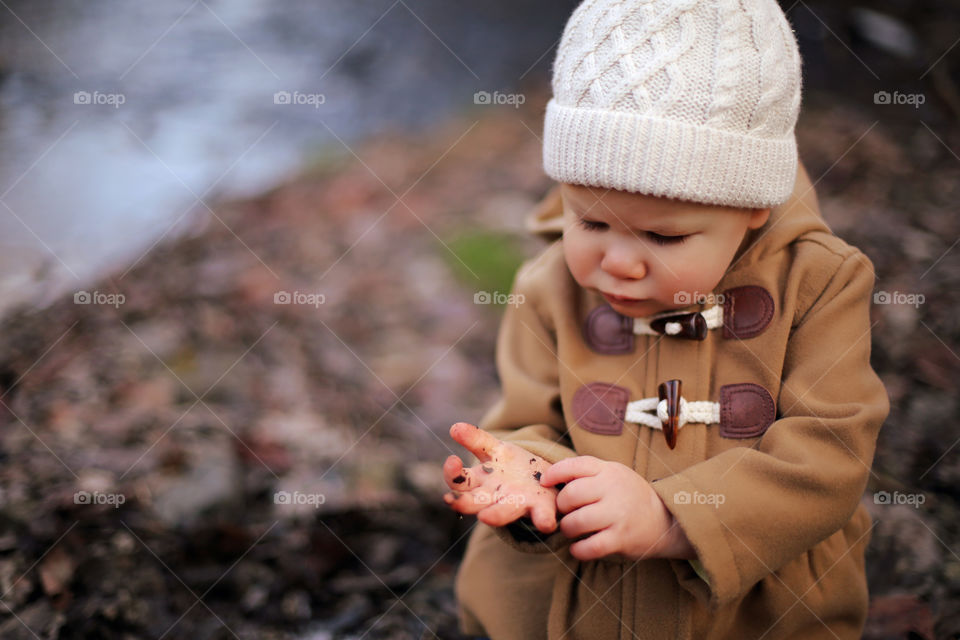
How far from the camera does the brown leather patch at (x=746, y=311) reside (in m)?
1.72

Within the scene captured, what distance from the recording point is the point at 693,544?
151cm

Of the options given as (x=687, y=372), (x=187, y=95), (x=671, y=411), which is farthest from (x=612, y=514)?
(x=187, y=95)

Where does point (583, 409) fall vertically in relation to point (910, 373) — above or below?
above

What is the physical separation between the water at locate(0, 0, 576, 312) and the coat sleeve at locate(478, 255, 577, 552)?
271 cm

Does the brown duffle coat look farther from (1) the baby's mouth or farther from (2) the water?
(2) the water

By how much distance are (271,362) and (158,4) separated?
5.32m

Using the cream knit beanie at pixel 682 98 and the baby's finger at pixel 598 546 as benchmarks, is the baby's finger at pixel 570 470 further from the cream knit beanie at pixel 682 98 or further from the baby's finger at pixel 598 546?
the cream knit beanie at pixel 682 98

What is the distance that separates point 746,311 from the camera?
174 cm

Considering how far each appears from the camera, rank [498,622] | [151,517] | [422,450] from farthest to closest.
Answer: [422,450]
[151,517]
[498,622]

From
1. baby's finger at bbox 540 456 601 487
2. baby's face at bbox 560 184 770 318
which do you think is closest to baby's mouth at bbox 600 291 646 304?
baby's face at bbox 560 184 770 318

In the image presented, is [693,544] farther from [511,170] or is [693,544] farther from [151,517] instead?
[511,170]

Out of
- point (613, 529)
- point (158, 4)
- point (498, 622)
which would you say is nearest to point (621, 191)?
point (613, 529)

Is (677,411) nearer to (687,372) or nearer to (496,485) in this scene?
(687,372)

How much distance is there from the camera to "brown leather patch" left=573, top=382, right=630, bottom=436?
1796 mm
